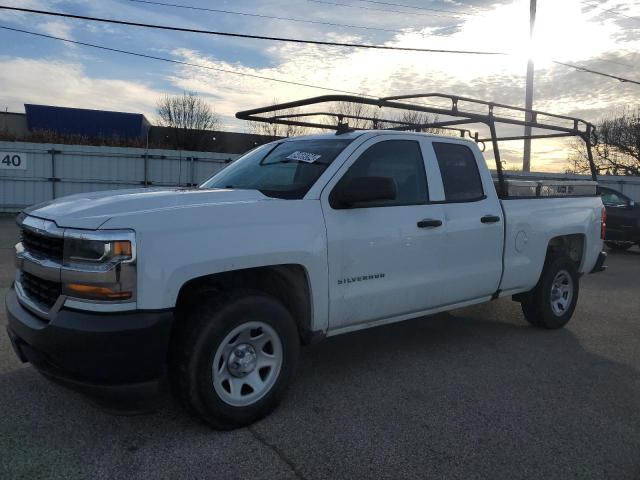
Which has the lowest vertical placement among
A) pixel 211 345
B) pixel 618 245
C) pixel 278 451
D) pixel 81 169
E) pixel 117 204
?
pixel 278 451

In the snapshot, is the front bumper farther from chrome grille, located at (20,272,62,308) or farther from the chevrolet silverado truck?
chrome grille, located at (20,272,62,308)

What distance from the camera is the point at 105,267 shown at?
2969 mm

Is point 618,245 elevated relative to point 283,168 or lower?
lower

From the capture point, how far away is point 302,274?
379 centimetres

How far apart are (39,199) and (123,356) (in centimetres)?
1840

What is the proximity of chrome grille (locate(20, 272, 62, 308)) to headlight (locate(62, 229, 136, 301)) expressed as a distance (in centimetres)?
22

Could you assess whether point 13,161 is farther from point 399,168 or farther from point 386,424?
point 386,424

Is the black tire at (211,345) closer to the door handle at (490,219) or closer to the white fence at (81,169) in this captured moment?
the door handle at (490,219)

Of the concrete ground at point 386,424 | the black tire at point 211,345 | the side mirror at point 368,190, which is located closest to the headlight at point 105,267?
the black tire at point 211,345

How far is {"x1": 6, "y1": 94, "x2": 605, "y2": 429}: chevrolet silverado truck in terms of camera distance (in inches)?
118

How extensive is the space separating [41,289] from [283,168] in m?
1.90

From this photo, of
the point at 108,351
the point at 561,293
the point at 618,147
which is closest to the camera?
the point at 108,351

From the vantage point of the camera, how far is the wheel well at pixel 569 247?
616cm

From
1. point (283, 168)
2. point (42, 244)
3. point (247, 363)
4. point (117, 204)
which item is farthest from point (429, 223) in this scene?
point (42, 244)
